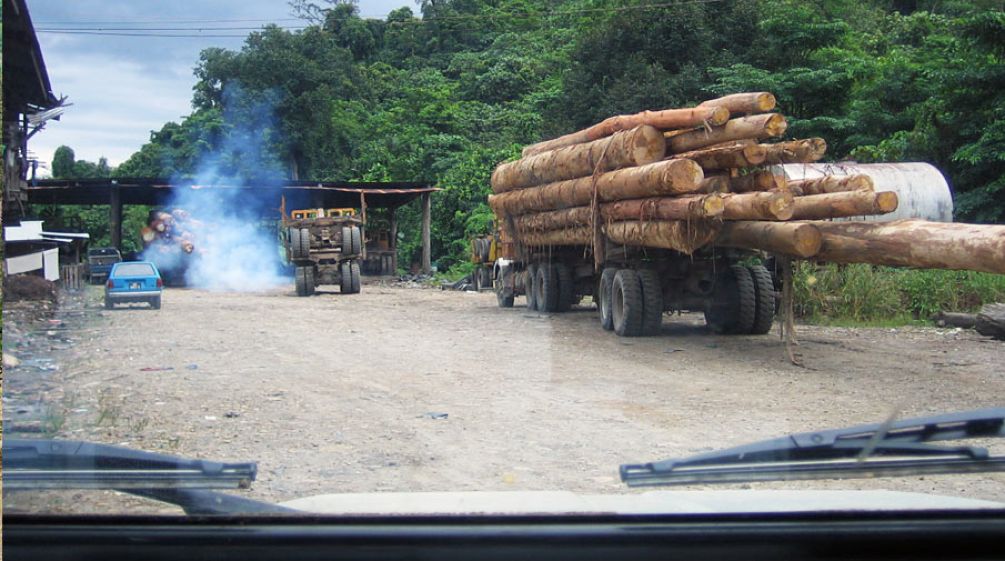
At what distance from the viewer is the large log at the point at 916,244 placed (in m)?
7.97

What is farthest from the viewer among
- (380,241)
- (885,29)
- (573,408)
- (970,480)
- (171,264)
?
(380,241)

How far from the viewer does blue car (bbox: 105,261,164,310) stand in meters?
7.84

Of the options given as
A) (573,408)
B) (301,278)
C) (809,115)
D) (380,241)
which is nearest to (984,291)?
(809,115)

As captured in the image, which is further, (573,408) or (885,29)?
(573,408)

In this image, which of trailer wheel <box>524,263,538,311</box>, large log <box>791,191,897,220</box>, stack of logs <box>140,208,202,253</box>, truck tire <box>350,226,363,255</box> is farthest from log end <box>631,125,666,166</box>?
truck tire <box>350,226,363,255</box>

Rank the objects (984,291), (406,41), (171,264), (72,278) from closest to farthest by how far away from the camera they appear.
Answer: (406,41), (72,278), (984,291), (171,264)

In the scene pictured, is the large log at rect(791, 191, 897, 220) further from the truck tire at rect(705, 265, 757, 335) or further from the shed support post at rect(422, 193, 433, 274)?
the shed support post at rect(422, 193, 433, 274)

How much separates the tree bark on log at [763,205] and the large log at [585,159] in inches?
43.8

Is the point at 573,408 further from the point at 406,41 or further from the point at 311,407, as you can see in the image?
the point at 406,41

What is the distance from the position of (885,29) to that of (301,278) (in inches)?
755

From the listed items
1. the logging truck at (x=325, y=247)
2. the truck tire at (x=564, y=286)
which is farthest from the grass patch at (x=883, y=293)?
the logging truck at (x=325, y=247)

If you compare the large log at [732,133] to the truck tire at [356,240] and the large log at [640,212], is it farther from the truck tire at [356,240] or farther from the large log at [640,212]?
the truck tire at [356,240]

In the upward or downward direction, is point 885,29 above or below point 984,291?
above

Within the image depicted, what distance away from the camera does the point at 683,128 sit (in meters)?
10.3
